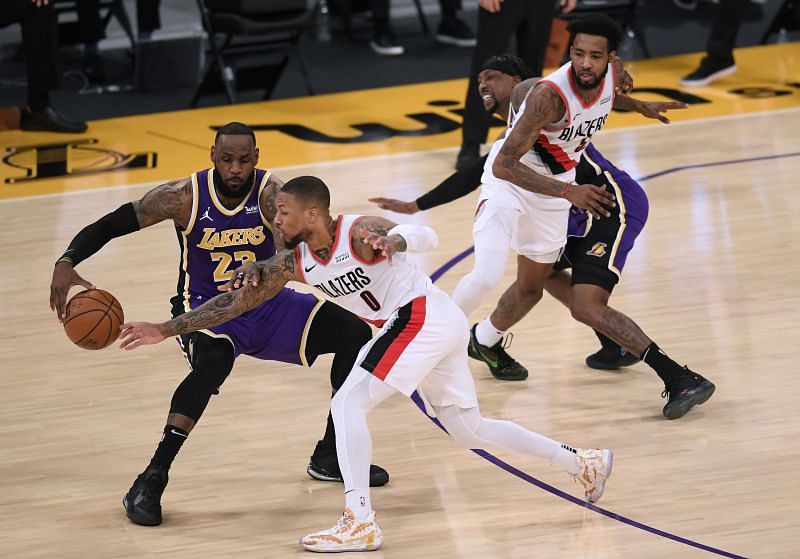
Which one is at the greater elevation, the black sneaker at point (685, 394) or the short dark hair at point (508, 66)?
the short dark hair at point (508, 66)

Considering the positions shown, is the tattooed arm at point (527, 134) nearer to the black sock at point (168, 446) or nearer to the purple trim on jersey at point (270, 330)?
the purple trim on jersey at point (270, 330)

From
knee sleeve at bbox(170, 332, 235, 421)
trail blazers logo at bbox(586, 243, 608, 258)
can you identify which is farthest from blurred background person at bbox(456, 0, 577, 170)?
knee sleeve at bbox(170, 332, 235, 421)

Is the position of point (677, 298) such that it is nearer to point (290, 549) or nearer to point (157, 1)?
point (290, 549)

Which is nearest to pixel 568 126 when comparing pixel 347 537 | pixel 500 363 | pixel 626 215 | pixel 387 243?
pixel 626 215

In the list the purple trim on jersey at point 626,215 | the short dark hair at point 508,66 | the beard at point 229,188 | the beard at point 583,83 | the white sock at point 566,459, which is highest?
the beard at point 583,83

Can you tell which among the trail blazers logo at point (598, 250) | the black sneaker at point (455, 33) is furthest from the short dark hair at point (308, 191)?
the black sneaker at point (455, 33)

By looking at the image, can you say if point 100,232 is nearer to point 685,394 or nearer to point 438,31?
point 685,394

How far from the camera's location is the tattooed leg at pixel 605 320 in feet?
19.6

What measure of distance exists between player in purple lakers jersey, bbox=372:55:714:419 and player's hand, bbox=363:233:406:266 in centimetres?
114

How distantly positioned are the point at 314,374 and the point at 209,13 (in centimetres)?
629

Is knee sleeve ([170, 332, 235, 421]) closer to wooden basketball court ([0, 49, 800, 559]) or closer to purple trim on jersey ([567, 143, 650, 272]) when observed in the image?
wooden basketball court ([0, 49, 800, 559])

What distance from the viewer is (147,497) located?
5.12 meters

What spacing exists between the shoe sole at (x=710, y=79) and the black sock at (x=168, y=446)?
27.1 feet

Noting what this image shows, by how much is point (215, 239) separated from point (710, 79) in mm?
7943
